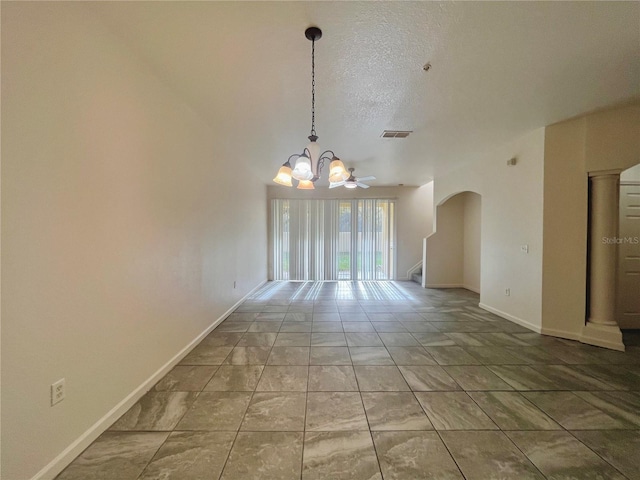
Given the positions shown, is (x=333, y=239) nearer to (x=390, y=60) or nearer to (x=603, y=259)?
(x=603, y=259)

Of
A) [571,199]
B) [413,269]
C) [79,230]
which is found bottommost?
[413,269]

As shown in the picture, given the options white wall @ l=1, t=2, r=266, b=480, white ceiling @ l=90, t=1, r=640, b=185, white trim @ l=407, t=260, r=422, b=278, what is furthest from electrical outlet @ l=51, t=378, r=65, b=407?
white trim @ l=407, t=260, r=422, b=278

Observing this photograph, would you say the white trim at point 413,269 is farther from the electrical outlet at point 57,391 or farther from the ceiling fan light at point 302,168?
the electrical outlet at point 57,391

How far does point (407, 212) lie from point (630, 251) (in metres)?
4.39

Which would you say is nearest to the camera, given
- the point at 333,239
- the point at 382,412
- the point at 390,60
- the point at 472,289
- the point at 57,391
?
the point at 57,391

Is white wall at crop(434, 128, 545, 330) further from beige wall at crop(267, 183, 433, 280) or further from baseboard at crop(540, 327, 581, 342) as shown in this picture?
beige wall at crop(267, 183, 433, 280)

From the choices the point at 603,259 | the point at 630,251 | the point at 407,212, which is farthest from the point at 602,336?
the point at 407,212

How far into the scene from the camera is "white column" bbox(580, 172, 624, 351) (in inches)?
118

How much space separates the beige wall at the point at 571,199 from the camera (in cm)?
295

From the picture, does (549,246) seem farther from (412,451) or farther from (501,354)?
(412,451)

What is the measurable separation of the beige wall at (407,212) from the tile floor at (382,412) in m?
4.12

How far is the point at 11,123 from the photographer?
3.87ft

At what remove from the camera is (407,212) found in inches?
291

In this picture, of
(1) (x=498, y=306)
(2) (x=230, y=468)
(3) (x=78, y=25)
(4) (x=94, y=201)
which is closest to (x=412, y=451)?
(2) (x=230, y=468)
